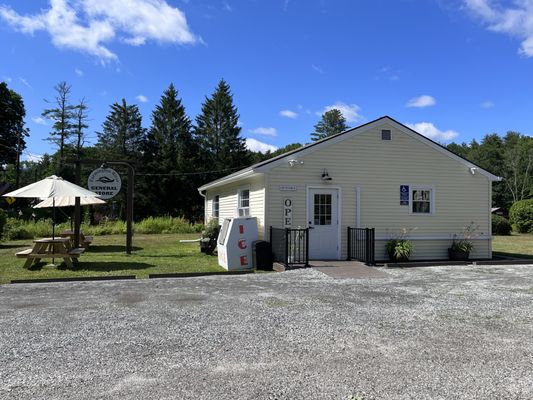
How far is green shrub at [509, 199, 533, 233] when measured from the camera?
27359mm

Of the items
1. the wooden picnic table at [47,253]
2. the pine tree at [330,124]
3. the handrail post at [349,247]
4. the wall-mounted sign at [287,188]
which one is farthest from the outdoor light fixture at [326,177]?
the pine tree at [330,124]

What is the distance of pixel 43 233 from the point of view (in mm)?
21297

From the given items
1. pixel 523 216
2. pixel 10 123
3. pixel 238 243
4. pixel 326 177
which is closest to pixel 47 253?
pixel 238 243

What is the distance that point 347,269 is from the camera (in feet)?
34.4

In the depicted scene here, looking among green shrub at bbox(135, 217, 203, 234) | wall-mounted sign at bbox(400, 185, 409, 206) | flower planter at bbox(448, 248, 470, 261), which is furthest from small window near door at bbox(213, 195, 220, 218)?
flower planter at bbox(448, 248, 470, 261)

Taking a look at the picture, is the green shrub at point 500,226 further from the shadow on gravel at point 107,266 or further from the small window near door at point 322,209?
the shadow on gravel at point 107,266

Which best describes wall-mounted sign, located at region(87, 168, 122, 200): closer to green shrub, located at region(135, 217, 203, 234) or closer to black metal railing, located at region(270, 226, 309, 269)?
black metal railing, located at region(270, 226, 309, 269)

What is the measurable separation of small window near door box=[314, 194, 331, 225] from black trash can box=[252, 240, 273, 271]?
208 centimetres

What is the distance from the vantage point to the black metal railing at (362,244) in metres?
11.7

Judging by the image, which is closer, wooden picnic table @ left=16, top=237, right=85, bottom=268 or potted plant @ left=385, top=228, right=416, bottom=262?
wooden picnic table @ left=16, top=237, right=85, bottom=268

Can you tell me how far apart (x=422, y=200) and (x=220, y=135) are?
1514 inches

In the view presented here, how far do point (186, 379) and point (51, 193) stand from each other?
27.0ft

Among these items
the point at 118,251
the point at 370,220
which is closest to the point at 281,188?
the point at 370,220

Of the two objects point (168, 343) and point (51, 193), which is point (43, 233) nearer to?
point (51, 193)
